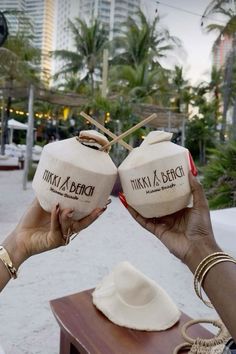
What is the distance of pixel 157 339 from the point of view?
1556 mm

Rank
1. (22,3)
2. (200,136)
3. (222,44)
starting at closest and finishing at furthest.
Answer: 1. (22,3)
2. (222,44)
3. (200,136)

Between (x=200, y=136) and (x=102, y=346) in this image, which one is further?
(x=200, y=136)

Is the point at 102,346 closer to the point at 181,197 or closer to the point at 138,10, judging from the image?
the point at 181,197

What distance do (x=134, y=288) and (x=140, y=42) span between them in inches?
908

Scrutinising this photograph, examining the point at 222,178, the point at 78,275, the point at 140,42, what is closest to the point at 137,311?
the point at 78,275

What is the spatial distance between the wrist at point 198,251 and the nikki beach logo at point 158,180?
0.15 m

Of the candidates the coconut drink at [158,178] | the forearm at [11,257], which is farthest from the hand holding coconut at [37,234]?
the coconut drink at [158,178]

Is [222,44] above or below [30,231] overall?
above

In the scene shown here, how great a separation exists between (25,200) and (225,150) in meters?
4.24

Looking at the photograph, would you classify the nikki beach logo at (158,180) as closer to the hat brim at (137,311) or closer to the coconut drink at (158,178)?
the coconut drink at (158,178)

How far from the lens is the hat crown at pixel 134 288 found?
5.74 feet

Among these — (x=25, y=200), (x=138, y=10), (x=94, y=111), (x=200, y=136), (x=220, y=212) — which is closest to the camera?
(x=220, y=212)

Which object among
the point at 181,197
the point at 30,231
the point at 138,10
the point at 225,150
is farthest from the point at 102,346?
the point at 138,10

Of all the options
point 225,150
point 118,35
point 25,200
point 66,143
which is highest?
point 118,35
